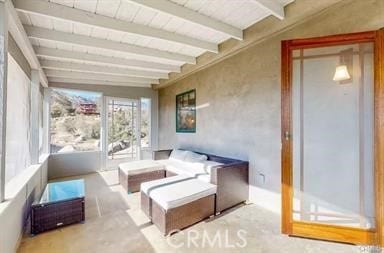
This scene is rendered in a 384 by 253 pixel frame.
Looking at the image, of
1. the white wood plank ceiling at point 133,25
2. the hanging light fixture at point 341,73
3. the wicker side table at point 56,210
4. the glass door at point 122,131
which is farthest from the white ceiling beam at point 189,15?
the glass door at point 122,131

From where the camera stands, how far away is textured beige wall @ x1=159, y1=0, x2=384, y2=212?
2.25 m

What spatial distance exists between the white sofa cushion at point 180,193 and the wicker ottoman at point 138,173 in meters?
1.28

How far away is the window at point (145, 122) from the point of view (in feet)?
21.2

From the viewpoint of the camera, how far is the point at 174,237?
2.33m

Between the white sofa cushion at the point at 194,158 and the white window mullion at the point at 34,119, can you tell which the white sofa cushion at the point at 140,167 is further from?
the white window mullion at the point at 34,119

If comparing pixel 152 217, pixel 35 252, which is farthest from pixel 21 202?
pixel 152 217

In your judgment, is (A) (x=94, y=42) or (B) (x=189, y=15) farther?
(A) (x=94, y=42)

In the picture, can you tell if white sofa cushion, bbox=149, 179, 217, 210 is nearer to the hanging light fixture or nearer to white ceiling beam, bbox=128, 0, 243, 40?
the hanging light fixture

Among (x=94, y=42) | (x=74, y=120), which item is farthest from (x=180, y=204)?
(x=74, y=120)

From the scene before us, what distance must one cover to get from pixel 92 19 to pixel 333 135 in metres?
3.15

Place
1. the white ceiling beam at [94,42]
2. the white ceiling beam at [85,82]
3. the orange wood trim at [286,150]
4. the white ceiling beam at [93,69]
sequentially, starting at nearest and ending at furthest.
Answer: the orange wood trim at [286,150] → the white ceiling beam at [94,42] → the white ceiling beam at [93,69] → the white ceiling beam at [85,82]

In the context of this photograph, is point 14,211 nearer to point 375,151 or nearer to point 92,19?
point 92,19

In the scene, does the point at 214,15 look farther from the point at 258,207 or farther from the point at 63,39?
the point at 258,207

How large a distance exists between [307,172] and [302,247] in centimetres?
82
